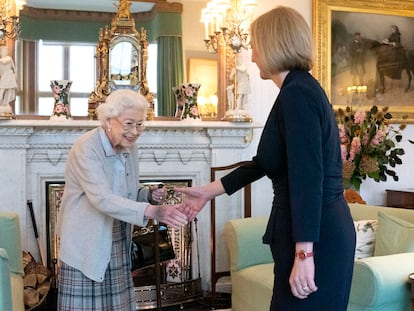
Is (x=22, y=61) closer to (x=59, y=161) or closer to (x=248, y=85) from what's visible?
(x=59, y=161)

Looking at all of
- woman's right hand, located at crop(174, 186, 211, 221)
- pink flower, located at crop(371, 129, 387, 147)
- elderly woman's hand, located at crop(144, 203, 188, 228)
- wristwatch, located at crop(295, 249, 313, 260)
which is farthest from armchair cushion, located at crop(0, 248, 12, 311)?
pink flower, located at crop(371, 129, 387, 147)

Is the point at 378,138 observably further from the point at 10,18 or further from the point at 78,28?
the point at 10,18

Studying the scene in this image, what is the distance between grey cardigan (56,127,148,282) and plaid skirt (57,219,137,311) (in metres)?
0.06

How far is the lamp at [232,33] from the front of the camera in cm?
379

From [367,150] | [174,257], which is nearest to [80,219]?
[174,257]

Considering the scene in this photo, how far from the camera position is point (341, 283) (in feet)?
4.82

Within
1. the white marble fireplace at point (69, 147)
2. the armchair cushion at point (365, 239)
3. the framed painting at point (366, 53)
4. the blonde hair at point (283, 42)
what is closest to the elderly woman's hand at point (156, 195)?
the blonde hair at point (283, 42)

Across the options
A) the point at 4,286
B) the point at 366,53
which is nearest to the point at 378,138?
the point at 366,53

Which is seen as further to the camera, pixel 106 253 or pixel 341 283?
pixel 106 253

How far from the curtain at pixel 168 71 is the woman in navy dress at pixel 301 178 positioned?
7.98 ft

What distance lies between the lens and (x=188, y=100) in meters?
3.87

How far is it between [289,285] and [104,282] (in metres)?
0.94

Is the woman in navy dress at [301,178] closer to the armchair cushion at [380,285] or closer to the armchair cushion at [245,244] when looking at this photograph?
the armchair cushion at [380,285]

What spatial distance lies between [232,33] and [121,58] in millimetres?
832
